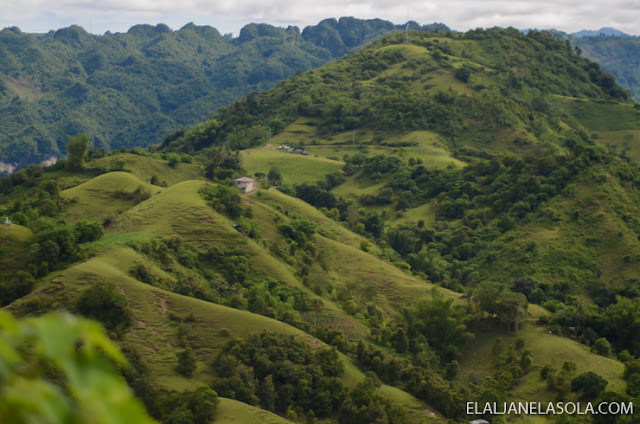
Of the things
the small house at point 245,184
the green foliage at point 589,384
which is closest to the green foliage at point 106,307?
the green foliage at point 589,384

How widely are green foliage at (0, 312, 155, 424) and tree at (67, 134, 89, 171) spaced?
56.8 metres

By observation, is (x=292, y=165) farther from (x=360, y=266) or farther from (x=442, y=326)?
(x=442, y=326)

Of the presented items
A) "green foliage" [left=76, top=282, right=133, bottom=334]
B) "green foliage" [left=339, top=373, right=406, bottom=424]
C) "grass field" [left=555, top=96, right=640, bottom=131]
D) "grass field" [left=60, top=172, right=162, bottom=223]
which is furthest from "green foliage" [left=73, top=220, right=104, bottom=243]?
"grass field" [left=555, top=96, right=640, bottom=131]

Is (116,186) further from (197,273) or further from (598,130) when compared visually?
(598,130)

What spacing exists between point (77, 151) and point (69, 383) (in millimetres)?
57530

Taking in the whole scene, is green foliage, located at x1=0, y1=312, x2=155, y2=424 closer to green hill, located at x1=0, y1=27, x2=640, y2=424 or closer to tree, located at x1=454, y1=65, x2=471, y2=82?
green hill, located at x1=0, y1=27, x2=640, y2=424

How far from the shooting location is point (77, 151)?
5603 centimetres

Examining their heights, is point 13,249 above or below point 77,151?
below

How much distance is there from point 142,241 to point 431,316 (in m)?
18.8

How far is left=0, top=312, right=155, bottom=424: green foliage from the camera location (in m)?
2.72

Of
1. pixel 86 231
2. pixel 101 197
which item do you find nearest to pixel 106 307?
pixel 86 231

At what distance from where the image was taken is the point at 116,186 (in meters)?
48.4

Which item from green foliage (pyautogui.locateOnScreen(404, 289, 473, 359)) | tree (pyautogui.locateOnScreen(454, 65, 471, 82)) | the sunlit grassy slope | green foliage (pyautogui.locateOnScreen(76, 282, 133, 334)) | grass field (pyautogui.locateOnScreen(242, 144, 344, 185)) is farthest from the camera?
tree (pyautogui.locateOnScreen(454, 65, 471, 82))

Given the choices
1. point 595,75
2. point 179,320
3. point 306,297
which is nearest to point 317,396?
point 179,320
